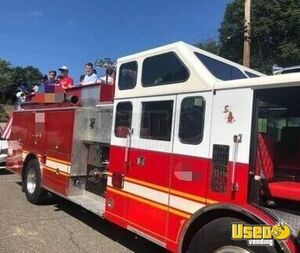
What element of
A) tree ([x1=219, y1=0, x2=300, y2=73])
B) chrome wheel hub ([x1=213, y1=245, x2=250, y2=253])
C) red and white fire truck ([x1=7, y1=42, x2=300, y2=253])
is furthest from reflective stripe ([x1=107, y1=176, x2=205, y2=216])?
tree ([x1=219, y1=0, x2=300, y2=73])

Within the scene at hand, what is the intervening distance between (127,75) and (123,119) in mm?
595

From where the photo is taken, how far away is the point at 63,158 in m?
8.34

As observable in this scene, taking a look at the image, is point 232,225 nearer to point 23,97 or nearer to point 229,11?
point 23,97

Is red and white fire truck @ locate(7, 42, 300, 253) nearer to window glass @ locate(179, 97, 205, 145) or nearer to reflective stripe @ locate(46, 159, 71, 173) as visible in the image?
window glass @ locate(179, 97, 205, 145)

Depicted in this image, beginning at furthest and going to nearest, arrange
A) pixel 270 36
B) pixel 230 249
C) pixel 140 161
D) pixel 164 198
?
pixel 270 36 < pixel 140 161 < pixel 164 198 < pixel 230 249

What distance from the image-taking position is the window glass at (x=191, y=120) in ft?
17.0

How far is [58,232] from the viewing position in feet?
24.8

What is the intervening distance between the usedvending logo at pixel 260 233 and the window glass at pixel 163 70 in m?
1.85

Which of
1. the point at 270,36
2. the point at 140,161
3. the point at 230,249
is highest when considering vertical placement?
the point at 270,36

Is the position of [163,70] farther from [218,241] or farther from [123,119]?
[218,241]

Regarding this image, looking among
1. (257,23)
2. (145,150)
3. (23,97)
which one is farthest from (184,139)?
(257,23)

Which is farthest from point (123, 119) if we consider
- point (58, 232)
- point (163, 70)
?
point (58, 232)

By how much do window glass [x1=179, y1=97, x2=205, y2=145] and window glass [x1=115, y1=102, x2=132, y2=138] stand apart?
112cm

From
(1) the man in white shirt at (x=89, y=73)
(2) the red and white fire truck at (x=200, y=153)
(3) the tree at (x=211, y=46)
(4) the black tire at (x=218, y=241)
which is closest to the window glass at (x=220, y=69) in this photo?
(2) the red and white fire truck at (x=200, y=153)
